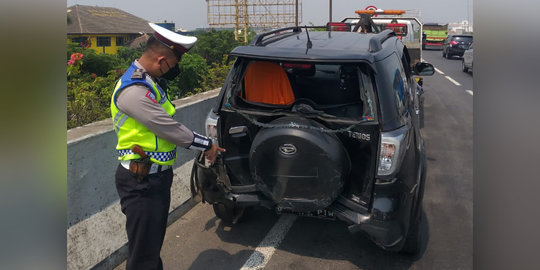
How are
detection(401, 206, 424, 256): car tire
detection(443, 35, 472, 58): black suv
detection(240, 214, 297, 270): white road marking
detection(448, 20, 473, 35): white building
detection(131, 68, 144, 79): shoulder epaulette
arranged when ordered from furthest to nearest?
detection(443, 35, 472, 58): black suv
detection(240, 214, 297, 270): white road marking
detection(401, 206, 424, 256): car tire
detection(131, 68, 144, 79): shoulder epaulette
detection(448, 20, 473, 35): white building

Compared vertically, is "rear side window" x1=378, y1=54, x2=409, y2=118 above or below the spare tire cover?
above

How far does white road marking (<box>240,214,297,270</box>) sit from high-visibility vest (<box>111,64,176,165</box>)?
4.79 feet

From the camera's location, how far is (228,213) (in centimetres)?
459

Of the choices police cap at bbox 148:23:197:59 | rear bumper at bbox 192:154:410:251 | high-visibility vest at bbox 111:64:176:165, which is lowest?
rear bumper at bbox 192:154:410:251

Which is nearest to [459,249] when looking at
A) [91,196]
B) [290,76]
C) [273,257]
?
[273,257]

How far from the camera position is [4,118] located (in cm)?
94

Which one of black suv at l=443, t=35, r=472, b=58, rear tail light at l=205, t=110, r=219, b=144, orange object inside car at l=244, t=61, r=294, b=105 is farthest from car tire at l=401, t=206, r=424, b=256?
black suv at l=443, t=35, r=472, b=58

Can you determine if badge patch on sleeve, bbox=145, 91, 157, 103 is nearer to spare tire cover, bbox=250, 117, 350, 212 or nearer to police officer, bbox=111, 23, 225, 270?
police officer, bbox=111, 23, 225, 270

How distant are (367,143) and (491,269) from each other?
2.42 metres

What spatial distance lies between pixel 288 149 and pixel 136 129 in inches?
44.6

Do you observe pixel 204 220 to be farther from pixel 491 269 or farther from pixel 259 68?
pixel 491 269

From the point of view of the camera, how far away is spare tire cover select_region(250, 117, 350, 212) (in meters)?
3.36

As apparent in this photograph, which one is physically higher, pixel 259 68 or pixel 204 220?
pixel 259 68

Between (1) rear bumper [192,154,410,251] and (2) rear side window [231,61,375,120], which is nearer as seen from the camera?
(1) rear bumper [192,154,410,251]
